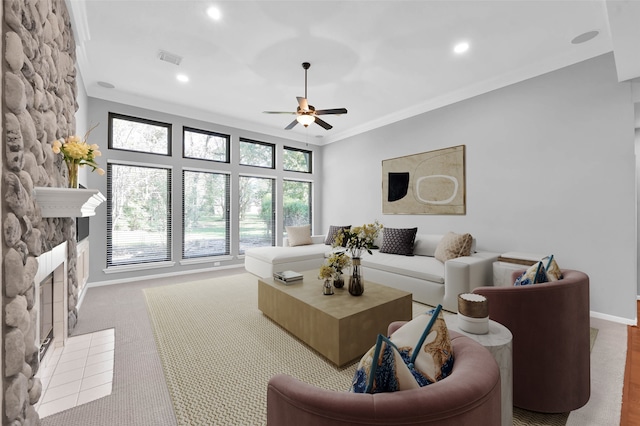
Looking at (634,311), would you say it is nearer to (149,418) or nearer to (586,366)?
(586,366)

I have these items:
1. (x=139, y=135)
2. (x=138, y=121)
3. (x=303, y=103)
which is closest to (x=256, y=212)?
(x=139, y=135)

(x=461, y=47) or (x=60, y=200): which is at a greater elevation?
(x=461, y=47)

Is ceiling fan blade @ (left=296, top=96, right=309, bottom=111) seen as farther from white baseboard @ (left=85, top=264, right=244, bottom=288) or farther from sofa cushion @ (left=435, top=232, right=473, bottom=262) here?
white baseboard @ (left=85, top=264, right=244, bottom=288)

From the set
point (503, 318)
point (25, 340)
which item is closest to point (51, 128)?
point (25, 340)

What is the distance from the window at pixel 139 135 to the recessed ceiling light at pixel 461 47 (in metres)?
4.60

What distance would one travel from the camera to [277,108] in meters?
4.97

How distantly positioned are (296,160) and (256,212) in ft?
5.35

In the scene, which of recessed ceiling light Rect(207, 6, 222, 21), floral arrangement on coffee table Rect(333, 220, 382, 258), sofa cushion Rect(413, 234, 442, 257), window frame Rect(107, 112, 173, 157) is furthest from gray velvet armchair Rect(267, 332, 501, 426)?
window frame Rect(107, 112, 173, 157)

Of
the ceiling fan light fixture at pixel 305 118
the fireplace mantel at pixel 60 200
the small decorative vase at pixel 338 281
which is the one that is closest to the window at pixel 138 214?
the ceiling fan light fixture at pixel 305 118

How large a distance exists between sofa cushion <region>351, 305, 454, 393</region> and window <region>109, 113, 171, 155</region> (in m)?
5.19

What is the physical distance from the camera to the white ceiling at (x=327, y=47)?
2547 millimetres

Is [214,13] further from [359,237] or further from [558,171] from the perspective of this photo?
[558,171]

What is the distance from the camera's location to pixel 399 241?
435cm

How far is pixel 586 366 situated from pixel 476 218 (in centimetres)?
260
